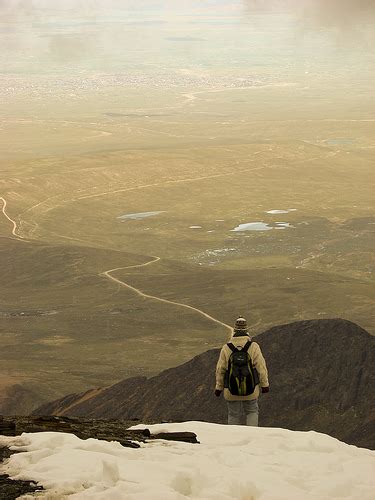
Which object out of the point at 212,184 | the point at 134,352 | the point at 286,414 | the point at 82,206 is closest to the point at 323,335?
the point at 286,414

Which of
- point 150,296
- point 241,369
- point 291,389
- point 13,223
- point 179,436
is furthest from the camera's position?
point 13,223

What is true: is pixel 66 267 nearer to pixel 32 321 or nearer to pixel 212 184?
pixel 32 321

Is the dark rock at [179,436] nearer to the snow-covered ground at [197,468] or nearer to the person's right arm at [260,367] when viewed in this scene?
the snow-covered ground at [197,468]

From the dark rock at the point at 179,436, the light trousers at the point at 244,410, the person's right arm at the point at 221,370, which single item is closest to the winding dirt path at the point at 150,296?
the light trousers at the point at 244,410

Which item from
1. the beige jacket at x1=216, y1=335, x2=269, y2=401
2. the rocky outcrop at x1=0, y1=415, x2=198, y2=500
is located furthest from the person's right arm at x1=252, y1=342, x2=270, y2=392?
the rocky outcrop at x1=0, y1=415, x2=198, y2=500

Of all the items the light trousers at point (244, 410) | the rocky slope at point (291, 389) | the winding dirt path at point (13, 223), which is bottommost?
the winding dirt path at point (13, 223)

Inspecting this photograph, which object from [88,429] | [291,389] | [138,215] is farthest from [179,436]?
[138,215]

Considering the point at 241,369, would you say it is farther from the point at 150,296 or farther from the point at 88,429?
the point at 150,296

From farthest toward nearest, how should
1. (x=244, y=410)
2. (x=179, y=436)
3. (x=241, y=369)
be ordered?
1. (x=244, y=410)
2. (x=241, y=369)
3. (x=179, y=436)
